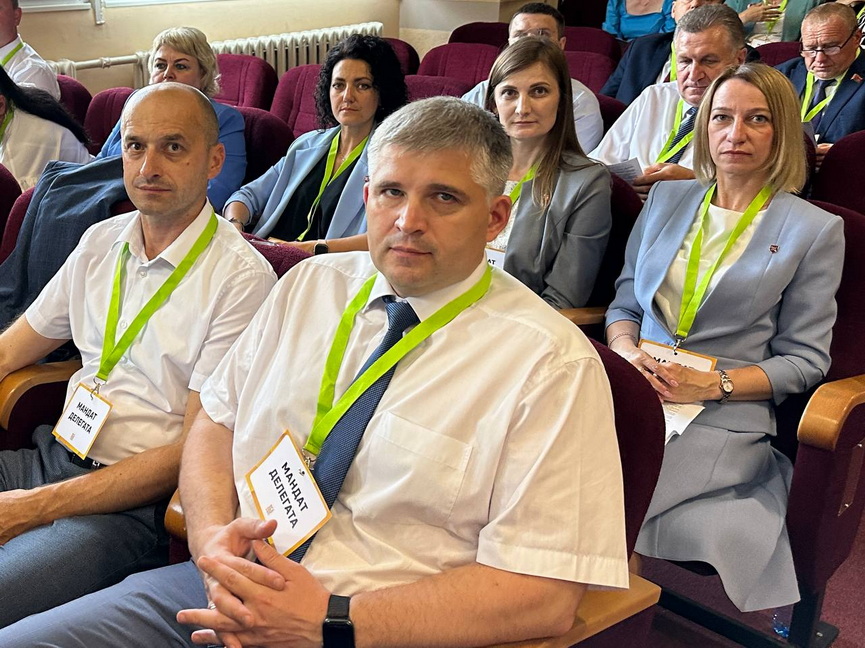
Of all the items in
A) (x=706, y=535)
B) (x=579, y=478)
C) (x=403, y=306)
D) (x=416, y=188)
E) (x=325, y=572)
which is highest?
(x=416, y=188)

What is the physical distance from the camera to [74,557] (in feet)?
5.23

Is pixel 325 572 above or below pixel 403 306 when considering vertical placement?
below

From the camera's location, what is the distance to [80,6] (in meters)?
5.43

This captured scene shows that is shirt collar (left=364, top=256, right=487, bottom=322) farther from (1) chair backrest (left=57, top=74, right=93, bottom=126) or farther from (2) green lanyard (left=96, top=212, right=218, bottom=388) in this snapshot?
(1) chair backrest (left=57, top=74, right=93, bottom=126)

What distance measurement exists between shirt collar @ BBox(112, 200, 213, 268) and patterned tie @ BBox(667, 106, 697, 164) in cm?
181

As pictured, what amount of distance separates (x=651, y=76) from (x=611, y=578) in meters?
3.54

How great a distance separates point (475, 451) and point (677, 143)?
7.26 ft

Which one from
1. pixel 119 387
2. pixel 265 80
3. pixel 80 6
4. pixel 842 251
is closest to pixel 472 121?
pixel 119 387

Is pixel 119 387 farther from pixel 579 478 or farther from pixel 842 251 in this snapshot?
pixel 842 251

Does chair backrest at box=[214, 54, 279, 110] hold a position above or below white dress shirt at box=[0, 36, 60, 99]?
below

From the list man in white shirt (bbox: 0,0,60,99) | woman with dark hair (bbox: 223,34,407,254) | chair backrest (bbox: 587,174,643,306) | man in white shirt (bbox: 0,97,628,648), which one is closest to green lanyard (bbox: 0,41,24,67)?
man in white shirt (bbox: 0,0,60,99)

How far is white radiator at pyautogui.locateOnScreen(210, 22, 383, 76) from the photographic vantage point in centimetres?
618

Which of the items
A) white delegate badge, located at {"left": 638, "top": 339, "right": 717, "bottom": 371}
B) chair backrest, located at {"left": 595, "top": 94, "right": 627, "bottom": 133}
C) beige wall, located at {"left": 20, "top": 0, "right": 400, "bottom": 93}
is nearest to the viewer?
white delegate badge, located at {"left": 638, "top": 339, "right": 717, "bottom": 371}

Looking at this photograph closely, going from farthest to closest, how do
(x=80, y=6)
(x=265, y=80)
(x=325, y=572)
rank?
(x=80, y=6), (x=265, y=80), (x=325, y=572)
